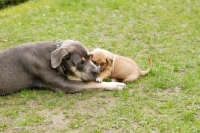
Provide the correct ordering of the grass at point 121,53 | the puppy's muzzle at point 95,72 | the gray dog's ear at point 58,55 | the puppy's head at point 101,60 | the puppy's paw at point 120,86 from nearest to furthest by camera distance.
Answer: the grass at point 121,53
the gray dog's ear at point 58,55
the puppy's muzzle at point 95,72
the puppy's paw at point 120,86
the puppy's head at point 101,60

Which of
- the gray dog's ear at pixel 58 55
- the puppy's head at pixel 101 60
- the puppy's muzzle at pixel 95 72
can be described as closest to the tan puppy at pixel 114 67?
the puppy's head at pixel 101 60

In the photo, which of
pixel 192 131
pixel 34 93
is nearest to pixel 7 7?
pixel 34 93

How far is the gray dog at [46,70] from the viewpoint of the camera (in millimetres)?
7648

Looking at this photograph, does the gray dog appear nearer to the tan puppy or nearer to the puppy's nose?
the puppy's nose

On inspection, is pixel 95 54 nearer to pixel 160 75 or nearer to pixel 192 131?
pixel 160 75

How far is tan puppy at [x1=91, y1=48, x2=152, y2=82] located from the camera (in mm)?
7930

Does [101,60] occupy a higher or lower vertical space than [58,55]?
lower

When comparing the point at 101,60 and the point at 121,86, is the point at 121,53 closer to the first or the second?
the point at 101,60

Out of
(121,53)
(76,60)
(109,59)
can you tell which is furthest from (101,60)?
(121,53)

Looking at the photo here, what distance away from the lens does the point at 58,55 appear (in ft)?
24.6

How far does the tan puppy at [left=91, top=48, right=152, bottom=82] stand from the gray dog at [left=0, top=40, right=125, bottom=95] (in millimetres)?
258

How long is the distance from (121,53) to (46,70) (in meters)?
2.55

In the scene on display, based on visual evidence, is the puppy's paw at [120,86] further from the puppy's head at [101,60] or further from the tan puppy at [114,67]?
the puppy's head at [101,60]

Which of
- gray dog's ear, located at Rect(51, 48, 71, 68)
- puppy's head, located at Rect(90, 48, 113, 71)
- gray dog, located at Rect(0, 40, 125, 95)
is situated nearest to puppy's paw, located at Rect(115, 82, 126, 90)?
gray dog, located at Rect(0, 40, 125, 95)
